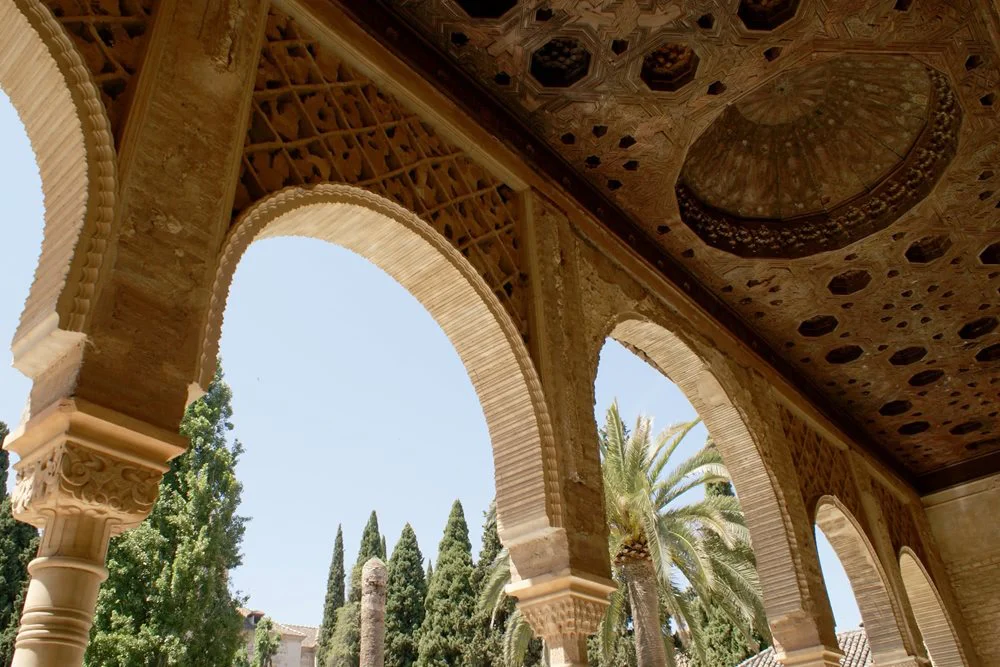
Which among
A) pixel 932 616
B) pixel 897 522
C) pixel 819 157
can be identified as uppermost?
pixel 819 157

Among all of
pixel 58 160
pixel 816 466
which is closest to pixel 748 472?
pixel 816 466

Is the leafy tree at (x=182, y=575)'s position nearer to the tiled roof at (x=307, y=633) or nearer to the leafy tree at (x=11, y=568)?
the leafy tree at (x=11, y=568)

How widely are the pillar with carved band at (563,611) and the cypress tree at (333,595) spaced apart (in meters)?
29.3

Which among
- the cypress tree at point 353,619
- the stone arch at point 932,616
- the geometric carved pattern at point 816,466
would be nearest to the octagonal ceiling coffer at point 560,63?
the geometric carved pattern at point 816,466

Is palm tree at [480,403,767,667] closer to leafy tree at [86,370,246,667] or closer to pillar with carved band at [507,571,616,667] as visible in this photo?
leafy tree at [86,370,246,667]

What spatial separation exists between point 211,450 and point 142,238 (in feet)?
47.3

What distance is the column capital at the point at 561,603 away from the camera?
4965 mm

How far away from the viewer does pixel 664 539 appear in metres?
12.1

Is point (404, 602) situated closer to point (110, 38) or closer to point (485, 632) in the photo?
point (485, 632)

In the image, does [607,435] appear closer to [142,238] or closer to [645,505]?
[645,505]

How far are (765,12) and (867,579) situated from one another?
291 inches

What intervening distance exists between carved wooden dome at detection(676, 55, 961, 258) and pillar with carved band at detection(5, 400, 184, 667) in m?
5.95

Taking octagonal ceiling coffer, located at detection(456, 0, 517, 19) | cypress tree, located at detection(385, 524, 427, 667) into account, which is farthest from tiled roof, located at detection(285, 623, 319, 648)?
octagonal ceiling coffer, located at detection(456, 0, 517, 19)

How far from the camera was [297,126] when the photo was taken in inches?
181
